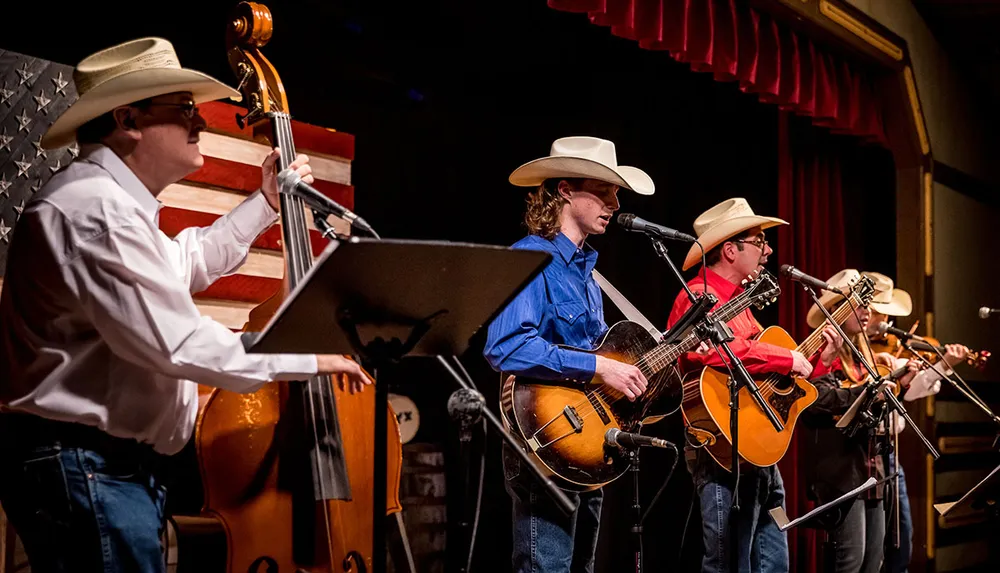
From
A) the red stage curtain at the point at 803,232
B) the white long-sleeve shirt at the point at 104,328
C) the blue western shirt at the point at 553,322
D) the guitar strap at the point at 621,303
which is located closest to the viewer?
the white long-sleeve shirt at the point at 104,328

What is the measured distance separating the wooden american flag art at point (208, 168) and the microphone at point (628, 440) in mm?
1780

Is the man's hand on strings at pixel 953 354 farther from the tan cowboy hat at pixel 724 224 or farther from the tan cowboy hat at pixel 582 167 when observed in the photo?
the tan cowboy hat at pixel 582 167

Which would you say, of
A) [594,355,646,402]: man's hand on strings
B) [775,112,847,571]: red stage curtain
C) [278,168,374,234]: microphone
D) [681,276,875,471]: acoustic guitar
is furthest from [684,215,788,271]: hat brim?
[278,168,374,234]: microphone

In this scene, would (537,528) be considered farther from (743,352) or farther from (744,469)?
(743,352)

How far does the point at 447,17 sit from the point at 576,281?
314 centimetres

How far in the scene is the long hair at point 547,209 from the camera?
145 inches

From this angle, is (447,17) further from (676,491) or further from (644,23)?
(676,491)

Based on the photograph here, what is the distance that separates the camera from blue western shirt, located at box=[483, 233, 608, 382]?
330 centimetres

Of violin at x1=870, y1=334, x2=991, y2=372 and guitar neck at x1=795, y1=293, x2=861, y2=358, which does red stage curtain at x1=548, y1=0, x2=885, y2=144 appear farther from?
violin at x1=870, y1=334, x2=991, y2=372

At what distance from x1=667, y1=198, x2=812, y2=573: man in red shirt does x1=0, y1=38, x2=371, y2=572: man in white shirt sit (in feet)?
7.37

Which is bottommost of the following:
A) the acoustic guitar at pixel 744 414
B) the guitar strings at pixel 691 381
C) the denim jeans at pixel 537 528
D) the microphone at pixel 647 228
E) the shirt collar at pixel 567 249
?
the denim jeans at pixel 537 528

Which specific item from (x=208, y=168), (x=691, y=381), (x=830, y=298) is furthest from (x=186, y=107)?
(x=830, y=298)

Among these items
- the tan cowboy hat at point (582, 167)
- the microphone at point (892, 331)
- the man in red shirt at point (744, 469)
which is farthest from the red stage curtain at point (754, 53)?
the microphone at point (892, 331)

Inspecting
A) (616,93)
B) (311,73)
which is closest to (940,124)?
(616,93)
